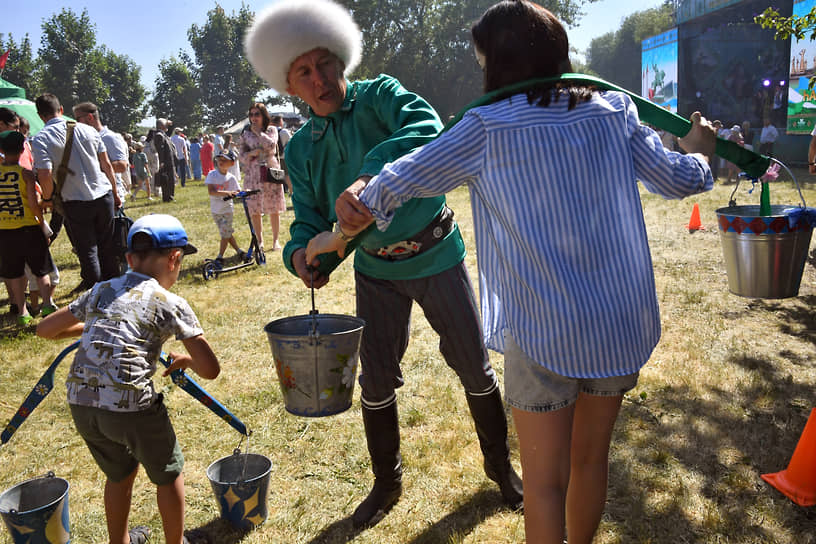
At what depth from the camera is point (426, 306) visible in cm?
272

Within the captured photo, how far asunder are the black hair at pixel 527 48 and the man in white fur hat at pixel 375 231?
570 millimetres

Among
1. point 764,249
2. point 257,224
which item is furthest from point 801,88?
point 764,249

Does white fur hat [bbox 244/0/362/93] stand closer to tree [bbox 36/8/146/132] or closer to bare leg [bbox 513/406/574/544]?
bare leg [bbox 513/406/574/544]

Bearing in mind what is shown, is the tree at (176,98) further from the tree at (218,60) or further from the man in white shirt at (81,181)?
the man in white shirt at (81,181)

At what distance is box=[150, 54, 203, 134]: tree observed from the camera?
74.8 metres

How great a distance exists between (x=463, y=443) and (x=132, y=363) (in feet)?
6.34

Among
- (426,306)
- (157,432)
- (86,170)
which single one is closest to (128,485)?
(157,432)

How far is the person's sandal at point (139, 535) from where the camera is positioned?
281cm

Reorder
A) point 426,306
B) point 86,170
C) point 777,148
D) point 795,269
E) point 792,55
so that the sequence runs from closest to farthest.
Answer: point 426,306 < point 795,269 < point 86,170 < point 792,55 < point 777,148

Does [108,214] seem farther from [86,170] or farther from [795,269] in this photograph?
[795,269]

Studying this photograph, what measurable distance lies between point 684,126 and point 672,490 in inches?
73.7

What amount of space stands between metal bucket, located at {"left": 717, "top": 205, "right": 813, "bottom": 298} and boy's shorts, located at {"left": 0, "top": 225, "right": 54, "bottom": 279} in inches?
236

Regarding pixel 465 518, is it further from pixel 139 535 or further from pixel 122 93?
pixel 122 93

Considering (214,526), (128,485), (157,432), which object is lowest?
(214,526)
